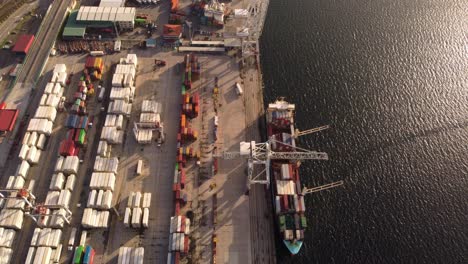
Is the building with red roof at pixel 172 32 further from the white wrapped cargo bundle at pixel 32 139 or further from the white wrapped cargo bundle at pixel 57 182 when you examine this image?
the white wrapped cargo bundle at pixel 57 182

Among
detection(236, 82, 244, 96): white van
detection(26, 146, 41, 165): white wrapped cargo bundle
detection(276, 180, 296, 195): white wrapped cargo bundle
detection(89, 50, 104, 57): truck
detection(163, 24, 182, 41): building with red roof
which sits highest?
detection(163, 24, 182, 41): building with red roof

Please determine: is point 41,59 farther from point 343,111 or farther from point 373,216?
point 373,216

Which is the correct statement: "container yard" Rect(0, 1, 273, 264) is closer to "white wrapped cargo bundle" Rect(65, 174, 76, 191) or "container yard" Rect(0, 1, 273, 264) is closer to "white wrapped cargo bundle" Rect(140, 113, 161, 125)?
"white wrapped cargo bundle" Rect(65, 174, 76, 191)

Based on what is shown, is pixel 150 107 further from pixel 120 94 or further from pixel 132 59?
pixel 132 59

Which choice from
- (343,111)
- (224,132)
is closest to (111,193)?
(224,132)

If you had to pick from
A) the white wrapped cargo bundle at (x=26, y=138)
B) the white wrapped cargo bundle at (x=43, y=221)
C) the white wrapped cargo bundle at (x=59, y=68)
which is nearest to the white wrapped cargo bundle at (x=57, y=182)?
the white wrapped cargo bundle at (x=43, y=221)

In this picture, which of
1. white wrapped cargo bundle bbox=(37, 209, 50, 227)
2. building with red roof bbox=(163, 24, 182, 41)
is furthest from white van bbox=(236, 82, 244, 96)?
white wrapped cargo bundle bbox=(37, 209, 50, 227)

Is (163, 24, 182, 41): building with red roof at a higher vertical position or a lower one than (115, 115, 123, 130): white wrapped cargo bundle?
higher
